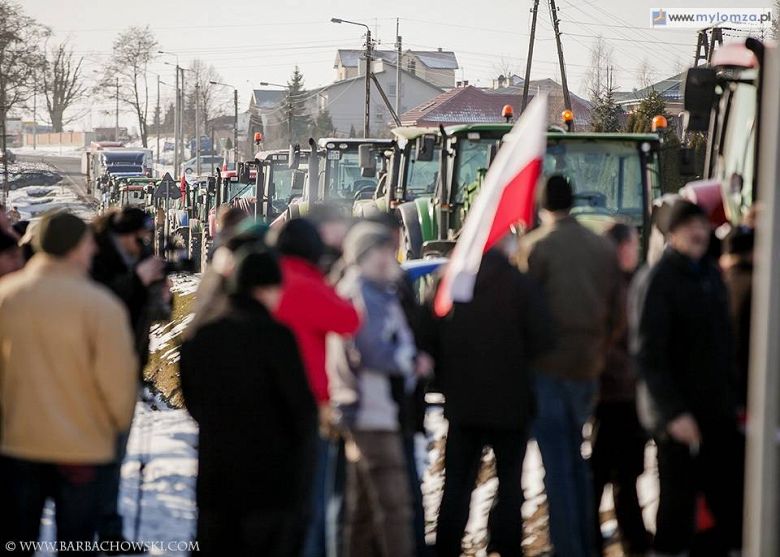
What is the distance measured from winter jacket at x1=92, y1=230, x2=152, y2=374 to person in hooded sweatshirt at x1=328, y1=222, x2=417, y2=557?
161 cm

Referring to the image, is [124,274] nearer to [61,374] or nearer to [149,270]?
[149,270]

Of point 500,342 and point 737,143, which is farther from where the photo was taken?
point 737,143

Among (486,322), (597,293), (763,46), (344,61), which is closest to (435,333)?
(486,322)

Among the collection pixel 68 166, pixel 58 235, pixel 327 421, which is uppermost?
pixel 58 235

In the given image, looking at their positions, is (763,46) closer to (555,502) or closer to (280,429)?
(555,502)

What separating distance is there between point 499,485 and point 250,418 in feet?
6.11

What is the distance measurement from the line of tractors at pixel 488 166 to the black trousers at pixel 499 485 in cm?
198

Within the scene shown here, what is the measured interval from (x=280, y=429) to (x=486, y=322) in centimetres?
151

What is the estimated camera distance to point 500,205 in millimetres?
6699

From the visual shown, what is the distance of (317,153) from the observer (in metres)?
23.7

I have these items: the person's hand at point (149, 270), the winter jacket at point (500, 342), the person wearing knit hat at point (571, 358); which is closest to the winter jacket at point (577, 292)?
the person wearing knit hat at point (571, 358)

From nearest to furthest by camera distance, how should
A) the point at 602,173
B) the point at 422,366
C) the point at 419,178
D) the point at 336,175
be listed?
the point at 422,366 → the point at 602,173 → the point at 419,178 → the point at 336,175

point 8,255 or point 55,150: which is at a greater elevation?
point 8,255

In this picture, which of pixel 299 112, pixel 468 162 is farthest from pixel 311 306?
pixel 299 112
